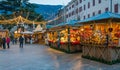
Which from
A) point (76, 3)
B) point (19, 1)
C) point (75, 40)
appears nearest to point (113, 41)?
point (75, 40)

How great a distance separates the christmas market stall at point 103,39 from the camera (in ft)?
51.6

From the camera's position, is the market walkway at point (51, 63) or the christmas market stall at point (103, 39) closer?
the market walkway at point (51, 63)

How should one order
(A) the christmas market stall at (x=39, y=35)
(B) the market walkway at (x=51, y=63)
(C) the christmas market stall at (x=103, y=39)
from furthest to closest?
(A) the christmas market stall at (x=39, y=35)
(C) the christmas market stall at (x=103, y=39)
(B) the market walkway at (x=51, y=63)

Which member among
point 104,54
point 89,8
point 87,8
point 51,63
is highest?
point 87,8

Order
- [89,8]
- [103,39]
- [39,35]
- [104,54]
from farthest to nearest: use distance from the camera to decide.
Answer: [39,35], [89,8], [103,39], [104,54]

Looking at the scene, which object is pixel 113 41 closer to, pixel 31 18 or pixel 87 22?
pixel 87 22

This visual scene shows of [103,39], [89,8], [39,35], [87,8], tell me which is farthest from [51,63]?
[39,35]

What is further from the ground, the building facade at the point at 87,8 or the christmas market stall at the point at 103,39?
the building facade at the point at 87,8

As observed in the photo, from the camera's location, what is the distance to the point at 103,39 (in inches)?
642

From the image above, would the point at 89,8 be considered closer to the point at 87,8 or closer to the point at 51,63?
the point at 87,8

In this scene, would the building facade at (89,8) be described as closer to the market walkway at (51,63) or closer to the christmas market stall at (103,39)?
the christmas market stall at (103,39)

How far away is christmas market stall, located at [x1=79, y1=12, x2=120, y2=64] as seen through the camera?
15719mm

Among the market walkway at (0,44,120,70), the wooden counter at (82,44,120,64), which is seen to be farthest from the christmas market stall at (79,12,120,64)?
the market walkway at (0,44,120,70)

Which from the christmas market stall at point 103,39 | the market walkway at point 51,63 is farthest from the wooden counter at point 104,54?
the market walkway at point 51,63
